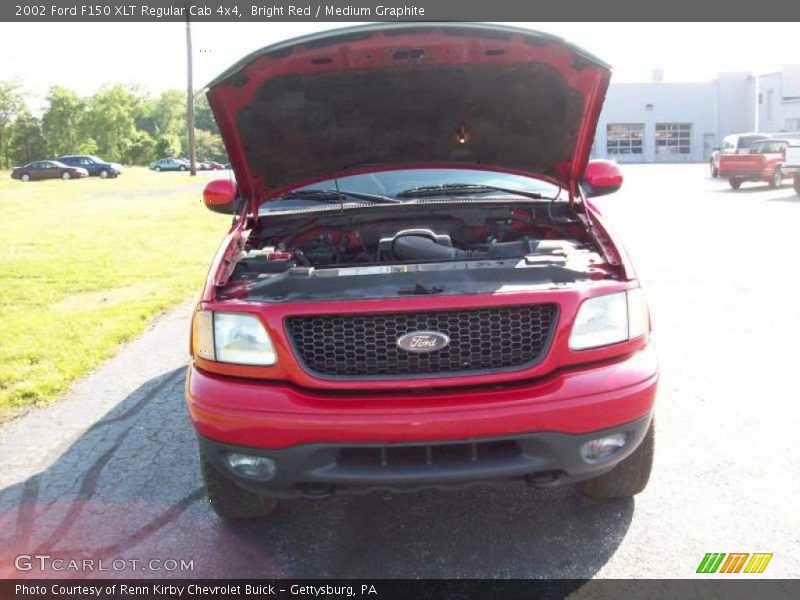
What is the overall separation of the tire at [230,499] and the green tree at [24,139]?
7987 cm

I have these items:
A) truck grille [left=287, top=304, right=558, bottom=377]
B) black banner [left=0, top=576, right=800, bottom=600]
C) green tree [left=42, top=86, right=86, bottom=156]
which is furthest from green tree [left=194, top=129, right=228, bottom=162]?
truck grille [left=287, top=304, right=558, bottom=377]

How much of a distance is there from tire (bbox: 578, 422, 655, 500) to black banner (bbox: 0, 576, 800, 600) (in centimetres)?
47

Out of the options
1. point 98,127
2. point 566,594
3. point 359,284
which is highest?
point 98,127

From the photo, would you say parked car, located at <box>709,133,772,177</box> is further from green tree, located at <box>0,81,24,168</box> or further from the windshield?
green tree, located at <box>0,81,24,168</box>

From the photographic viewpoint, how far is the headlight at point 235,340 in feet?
8.34

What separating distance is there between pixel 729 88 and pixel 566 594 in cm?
6443

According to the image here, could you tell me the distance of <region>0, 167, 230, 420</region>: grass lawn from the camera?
17.7ft

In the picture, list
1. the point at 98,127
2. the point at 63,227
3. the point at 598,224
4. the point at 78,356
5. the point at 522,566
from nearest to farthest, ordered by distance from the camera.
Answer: the point at 522,566 → the point at 598,224 → the point at 78,356 → the point at 63,227 → the point at 98,127

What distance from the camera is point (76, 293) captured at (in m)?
8.27

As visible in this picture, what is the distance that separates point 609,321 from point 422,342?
28.0 inches

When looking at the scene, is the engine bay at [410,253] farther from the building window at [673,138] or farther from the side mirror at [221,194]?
the building window at [673,138]

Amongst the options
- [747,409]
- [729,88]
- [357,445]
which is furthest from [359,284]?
→ [729,88]

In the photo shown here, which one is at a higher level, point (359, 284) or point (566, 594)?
point (359, 284)

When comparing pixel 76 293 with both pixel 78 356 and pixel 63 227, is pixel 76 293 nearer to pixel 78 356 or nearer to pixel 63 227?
pixel 78 356
